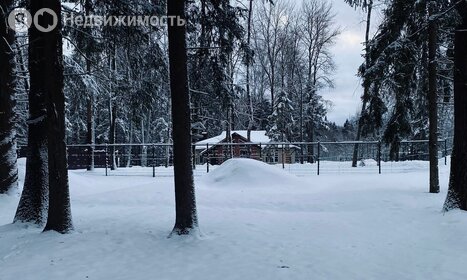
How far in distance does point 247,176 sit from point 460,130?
6.11m

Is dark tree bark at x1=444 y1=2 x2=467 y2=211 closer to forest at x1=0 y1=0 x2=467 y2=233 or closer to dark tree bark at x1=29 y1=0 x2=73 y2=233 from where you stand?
forest at x1=0 y1=0 x2=467 y2=233

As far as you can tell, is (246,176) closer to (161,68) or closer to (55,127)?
(161,68)

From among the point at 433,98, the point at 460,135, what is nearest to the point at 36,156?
the point at 460,135

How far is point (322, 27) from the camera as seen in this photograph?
1350 inches

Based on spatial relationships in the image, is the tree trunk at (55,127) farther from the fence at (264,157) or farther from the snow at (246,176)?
the fence at (264,157)

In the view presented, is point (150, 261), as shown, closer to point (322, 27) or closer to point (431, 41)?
point (431, 41)

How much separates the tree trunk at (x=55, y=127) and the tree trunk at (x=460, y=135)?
6.82 m

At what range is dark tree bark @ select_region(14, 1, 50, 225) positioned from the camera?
6.91m

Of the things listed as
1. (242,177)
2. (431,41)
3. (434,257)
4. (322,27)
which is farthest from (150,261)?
(322,27)

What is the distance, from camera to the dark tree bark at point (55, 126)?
6246mm

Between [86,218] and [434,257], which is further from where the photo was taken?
[86,218]

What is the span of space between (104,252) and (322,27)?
3184cm

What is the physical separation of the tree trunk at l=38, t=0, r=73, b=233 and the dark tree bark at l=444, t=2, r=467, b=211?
22.4 ft

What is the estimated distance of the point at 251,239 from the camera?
21.2 feet
